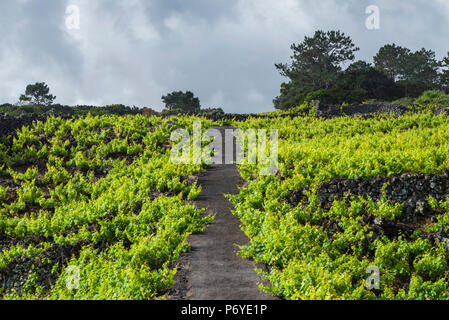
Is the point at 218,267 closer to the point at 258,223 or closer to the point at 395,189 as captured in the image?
the point at 258,223

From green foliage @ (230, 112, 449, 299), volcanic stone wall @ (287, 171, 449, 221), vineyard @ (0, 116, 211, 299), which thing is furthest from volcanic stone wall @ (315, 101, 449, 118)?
volcanic stone wall @ (287, 171, 449, 221)

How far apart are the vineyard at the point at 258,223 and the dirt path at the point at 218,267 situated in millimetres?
244

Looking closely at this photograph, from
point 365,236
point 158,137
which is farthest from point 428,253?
point 158,137

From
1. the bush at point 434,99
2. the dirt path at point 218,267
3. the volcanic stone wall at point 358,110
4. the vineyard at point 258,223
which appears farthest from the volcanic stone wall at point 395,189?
the bush at point 434,99

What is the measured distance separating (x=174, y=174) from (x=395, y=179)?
319 inches

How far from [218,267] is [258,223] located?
2.47 metres

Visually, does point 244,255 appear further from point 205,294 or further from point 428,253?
point 428,253

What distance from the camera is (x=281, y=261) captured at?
844 centimetres

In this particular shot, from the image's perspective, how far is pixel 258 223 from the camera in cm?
1048

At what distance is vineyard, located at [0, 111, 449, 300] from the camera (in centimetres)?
772

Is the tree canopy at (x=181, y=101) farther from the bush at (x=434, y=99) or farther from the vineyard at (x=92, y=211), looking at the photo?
the vineyard at (x=92, y=211)

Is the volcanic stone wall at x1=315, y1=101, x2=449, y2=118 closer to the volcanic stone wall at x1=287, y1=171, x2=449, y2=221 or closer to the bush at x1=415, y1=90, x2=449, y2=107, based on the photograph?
the bush at x1=415, y1=90, x2=449, y2=107

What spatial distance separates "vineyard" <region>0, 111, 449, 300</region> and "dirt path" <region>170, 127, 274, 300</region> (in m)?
0.24

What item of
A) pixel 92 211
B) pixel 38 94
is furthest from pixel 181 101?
pixel 92 211
